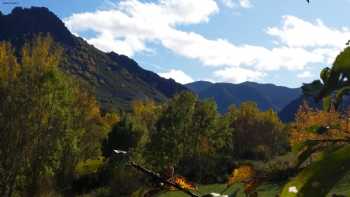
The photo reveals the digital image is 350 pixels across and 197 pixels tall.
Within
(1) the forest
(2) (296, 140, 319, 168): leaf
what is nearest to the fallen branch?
(1) the forest

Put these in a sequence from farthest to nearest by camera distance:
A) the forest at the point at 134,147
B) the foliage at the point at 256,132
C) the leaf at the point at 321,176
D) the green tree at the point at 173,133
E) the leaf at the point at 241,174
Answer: the foliage at the point at 256,132
the green tree at the point at 173,133
the leaf at the point at 241,174
the forest at the point at 134,147
the leaf at the point at 321,176

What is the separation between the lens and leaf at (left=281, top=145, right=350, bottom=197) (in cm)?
41

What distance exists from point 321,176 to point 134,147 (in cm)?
2211

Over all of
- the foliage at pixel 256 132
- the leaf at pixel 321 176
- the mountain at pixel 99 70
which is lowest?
the foliage at pixel 256 132

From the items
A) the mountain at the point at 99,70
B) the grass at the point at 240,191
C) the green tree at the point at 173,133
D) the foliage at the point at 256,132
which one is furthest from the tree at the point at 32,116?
the mountain at the point at 99,70

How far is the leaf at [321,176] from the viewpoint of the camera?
1.34 ft

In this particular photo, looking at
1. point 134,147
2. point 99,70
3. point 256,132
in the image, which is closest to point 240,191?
point 134,147

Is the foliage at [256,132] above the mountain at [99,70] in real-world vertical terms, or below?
below

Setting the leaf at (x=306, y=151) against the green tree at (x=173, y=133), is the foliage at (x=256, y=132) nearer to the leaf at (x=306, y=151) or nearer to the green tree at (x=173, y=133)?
the green tree at (x=173, y=133)

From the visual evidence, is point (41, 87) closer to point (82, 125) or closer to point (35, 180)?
point (35, 180)

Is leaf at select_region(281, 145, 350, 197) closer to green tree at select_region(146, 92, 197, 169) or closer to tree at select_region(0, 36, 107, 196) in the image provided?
tree at select_region(0, 36, 107, 196)

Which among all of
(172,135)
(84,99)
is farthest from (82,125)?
(172,135)

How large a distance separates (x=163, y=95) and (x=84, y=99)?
152825 mm

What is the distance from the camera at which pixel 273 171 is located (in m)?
0.67
